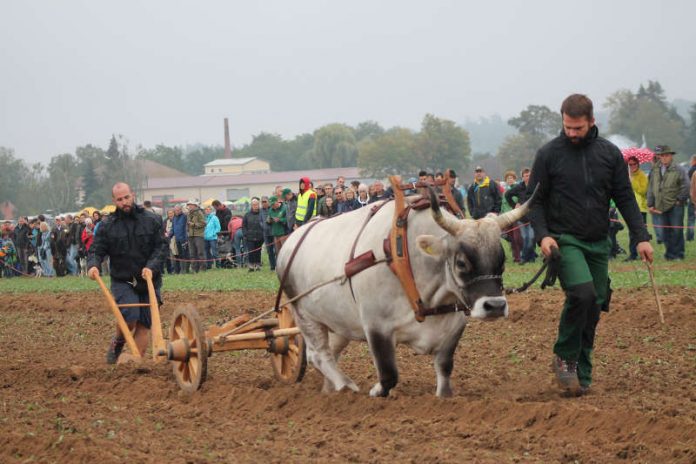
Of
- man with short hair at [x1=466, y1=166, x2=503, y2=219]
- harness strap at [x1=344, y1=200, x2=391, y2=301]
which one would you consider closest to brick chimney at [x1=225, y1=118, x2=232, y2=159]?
man with short hair at [x1=466, y1=166, x2=503, y2=219]

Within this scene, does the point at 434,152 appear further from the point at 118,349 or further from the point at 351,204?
the point at 118,349

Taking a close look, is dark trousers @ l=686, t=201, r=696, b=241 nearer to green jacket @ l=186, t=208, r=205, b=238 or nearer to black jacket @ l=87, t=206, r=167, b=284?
green jacket @ l=186, t=208, r=205, b=238

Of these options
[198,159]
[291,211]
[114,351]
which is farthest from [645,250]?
[198,159]

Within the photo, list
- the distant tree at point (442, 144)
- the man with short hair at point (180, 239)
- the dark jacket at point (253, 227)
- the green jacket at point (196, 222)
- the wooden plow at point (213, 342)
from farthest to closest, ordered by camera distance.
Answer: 1. the distant tree at point (442, 144)
2. the man with short hair at point (180, 239)
3. the green jacket at point (196, 222)
4. the dark jacket at point (253, 227)
5. the wooden plow at point (213, 342)

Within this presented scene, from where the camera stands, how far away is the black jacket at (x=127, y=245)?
425 inches

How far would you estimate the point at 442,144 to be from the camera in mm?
110875

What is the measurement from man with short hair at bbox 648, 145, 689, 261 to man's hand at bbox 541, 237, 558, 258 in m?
11.3

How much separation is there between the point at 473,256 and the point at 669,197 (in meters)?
12.6

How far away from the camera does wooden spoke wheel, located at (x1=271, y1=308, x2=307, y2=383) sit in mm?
9492

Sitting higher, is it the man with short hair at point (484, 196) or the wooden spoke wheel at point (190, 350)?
the man with short hair at point (484, 196)

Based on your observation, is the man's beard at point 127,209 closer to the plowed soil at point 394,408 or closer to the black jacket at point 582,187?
the plowed soil at point 394,408

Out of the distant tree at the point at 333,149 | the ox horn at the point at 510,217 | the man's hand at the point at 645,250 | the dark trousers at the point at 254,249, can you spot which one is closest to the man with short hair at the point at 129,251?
the ox horn at the point at 510,217

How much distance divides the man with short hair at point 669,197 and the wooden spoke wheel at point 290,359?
34.6 feet

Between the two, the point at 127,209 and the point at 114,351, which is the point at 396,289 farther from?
the point at 114,351
